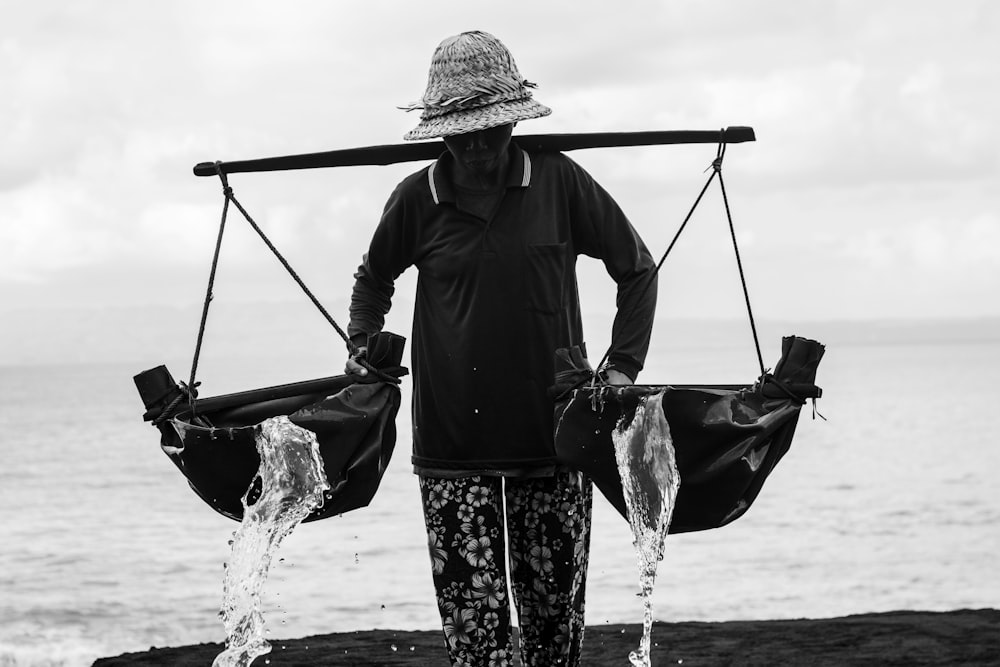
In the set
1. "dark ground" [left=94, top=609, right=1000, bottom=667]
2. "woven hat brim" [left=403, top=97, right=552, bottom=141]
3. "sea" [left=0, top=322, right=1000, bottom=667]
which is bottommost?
"sea" [left=0, top=322, right=1000, bottom=667]

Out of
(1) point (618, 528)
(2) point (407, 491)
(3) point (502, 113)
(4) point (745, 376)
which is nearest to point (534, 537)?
(3) point (502, 113)

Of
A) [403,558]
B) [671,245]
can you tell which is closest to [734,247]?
[671,245]

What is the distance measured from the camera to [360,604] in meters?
9.31

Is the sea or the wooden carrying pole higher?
the wooden carrying pole

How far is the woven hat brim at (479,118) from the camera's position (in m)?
3.17

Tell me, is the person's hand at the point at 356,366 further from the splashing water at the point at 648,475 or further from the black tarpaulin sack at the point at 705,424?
the splashing water at the point at 648,475

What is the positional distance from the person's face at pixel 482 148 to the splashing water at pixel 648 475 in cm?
69

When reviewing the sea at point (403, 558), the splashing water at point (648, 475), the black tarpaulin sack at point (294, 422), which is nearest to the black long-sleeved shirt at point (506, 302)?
the black tarpaulin sack at point (294, 422)

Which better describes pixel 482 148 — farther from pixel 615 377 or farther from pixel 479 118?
pixel 615 377

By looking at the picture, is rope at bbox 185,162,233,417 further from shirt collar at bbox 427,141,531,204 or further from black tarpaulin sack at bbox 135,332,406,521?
shirt collar at bbox 427,141,531,204

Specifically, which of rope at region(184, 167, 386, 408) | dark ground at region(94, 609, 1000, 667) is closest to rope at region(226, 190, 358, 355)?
rope at region(184, 167, 386, 408)

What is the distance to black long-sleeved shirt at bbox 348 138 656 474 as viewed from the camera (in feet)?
10.9

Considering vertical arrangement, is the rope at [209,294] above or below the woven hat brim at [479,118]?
below

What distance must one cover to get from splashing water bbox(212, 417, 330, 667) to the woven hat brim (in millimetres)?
772
